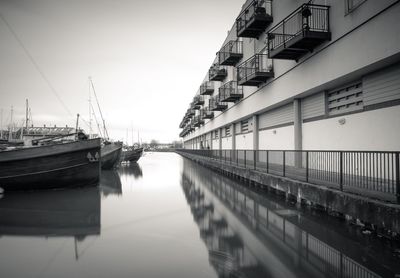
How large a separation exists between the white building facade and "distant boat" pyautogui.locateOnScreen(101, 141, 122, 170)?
501 inches

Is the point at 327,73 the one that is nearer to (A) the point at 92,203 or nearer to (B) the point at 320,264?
(B) the point at 320,264

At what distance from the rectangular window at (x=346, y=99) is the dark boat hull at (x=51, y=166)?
11355 mm

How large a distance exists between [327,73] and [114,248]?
34.4 feet

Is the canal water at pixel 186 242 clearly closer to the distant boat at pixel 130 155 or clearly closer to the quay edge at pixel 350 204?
the quay edge at pixel 350 204

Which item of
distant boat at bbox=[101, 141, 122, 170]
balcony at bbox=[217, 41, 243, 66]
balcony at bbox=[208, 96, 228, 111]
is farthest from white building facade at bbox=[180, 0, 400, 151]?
distant boat at bbox=[101, 141, 122, 170]

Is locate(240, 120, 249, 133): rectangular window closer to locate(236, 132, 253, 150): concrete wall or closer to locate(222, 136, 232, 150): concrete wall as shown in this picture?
locate(236, 132, 253, 150): concrete wall

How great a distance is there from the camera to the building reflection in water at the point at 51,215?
22.0 ft

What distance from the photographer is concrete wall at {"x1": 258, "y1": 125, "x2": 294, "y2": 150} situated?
17.1 metres

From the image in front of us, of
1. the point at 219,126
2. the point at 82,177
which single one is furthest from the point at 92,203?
the point at 219,126

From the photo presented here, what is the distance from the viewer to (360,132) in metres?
11.0

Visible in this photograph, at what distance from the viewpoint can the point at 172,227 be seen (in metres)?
6.99

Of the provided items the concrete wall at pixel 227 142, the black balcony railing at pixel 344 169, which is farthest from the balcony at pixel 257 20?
the concrete wall at pixel 227 142

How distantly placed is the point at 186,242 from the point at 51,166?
10306 mm

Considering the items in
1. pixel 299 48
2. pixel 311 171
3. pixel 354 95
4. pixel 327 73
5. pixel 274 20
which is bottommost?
pixel 311 171
